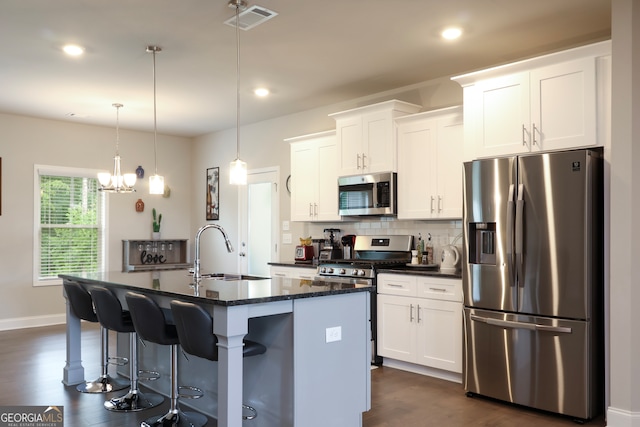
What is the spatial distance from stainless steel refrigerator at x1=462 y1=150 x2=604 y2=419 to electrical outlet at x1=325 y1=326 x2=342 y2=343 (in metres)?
1.32

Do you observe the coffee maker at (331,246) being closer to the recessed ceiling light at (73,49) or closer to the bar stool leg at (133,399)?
the bar stool leg at (133,399)

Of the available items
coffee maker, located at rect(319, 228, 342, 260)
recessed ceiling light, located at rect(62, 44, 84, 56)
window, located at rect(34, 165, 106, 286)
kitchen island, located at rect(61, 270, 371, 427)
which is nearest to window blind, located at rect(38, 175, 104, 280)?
window, located at rect(34, 165, 106, 286)

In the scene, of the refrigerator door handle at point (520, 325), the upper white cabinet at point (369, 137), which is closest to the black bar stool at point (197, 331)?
the refrigerator door handle at point (520, 325)

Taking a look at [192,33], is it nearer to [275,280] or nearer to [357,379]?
[275,280]

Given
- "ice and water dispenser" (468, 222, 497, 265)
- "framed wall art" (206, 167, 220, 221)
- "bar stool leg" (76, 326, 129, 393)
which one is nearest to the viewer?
"ice and water dispenser" (468, 222, 497, 265)

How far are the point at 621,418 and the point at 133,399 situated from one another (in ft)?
10.7

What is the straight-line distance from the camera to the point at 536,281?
144 inches

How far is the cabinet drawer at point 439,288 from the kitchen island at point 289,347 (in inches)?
51.4

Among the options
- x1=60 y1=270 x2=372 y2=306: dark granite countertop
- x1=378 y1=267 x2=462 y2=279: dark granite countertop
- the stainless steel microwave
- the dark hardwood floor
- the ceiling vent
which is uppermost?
the ceiling vent

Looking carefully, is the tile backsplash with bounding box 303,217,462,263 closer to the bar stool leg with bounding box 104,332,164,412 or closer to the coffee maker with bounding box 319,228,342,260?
the coffee maker with bounding box 319,228,342,260

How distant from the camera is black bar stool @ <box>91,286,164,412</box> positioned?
3.64 m

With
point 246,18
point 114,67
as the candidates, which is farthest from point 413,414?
point 114,67

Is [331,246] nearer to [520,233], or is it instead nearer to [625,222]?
[520,233]

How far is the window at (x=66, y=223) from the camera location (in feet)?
23.2
